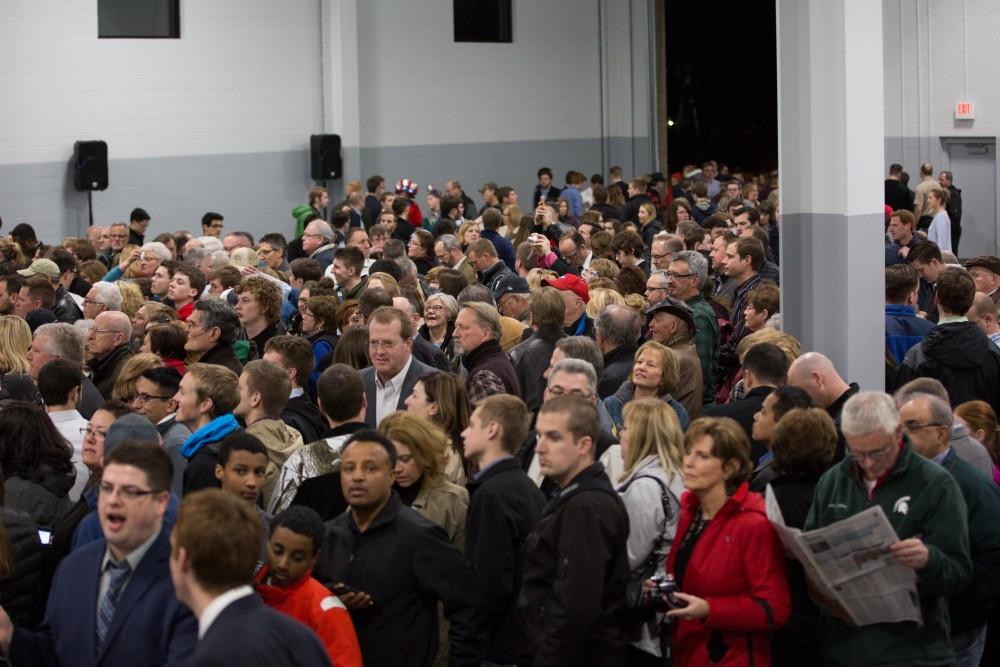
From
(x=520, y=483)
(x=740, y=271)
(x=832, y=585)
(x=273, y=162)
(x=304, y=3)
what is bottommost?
(x=832, y=585)

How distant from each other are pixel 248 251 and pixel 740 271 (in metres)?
4.11

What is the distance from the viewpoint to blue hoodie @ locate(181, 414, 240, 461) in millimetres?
5762

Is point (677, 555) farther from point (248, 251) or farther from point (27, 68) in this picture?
point (27, 68)

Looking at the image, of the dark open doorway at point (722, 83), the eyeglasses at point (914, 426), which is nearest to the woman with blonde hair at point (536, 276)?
the eyeglasses at point (914, 426)

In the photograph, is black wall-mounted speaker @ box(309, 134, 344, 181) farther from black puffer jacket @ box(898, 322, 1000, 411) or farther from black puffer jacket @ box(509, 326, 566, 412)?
black puffer jacket @ box(898, 322, 1000, 411)

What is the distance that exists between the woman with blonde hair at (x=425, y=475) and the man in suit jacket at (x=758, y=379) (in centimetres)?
161

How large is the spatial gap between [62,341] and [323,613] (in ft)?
12.3

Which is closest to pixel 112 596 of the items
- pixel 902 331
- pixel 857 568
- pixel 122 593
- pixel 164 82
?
pixel 122 593

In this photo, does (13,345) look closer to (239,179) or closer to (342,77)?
(239,179)

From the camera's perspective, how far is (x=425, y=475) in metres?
5.29

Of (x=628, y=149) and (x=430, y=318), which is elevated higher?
(x=628, y=149)

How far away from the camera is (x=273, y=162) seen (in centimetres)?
1925

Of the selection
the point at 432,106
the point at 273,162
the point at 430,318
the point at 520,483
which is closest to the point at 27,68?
the point at 273,162

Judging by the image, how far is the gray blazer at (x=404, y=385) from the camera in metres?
7.03
